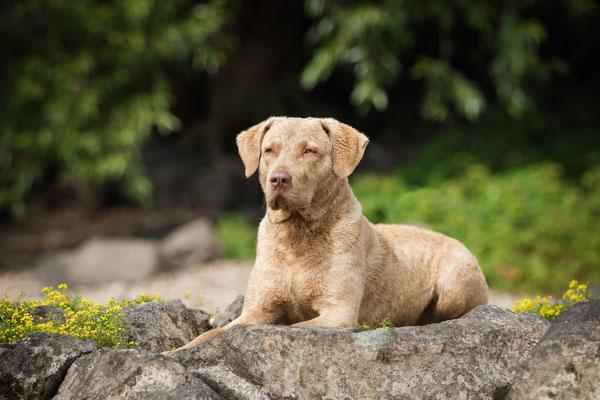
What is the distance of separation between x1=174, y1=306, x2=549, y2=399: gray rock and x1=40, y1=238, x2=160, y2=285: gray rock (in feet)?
28.0

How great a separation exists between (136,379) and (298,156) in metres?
1.64

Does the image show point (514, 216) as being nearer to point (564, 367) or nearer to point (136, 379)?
point (564, 367)

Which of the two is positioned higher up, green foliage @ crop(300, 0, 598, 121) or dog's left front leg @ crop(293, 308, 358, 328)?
green foliage @ crop(300, 0, 598, 121)

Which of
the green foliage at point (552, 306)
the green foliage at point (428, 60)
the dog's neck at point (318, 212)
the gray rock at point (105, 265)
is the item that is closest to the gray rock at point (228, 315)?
the dog's neck at point (318, 212)

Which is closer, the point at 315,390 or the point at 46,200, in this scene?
the point at 315,390

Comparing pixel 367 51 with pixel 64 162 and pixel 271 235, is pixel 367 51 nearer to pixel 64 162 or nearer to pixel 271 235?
pixel 64 162

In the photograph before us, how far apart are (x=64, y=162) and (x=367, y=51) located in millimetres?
5788

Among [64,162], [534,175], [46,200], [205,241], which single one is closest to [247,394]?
[205,241]

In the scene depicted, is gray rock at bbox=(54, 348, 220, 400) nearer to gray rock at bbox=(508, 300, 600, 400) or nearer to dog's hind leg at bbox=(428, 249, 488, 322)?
gray rock at bbox=(508, 300, 600, 400)

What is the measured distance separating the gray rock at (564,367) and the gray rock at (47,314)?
303 cm

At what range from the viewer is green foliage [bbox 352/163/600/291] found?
1170cm

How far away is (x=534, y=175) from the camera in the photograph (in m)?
13.6

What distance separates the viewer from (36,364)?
467cm

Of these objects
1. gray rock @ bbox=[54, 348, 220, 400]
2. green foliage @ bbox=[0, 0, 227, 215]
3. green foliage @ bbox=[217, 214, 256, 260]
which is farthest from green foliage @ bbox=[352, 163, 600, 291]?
gray rock @ bbox=[54, 348, 220, 400]
